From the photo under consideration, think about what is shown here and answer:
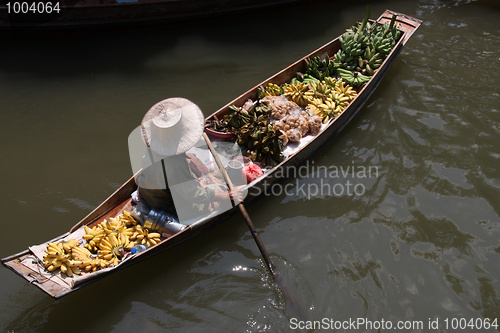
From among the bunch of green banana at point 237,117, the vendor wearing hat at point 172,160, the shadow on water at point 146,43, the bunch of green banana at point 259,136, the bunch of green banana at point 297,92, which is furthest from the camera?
the shadow on water at point 146,43

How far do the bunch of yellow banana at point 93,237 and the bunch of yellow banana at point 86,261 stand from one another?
0.44ft

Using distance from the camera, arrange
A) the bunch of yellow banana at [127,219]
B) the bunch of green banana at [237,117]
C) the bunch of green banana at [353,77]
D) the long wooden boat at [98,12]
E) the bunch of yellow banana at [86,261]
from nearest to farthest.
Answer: the bunch of yellow banana at [86,261]
the bunch of yellow banana at [127,219]
the bunch of green banana at [237,117]
the bunch of green banana at [353,77]
the long wooden boat at [98,12]

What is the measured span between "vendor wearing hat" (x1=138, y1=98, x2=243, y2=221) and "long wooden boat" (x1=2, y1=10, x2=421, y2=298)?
1.41ft

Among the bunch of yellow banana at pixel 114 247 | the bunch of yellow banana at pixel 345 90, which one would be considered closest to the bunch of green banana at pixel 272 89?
the bunch of yellow banana at pixel 345 90

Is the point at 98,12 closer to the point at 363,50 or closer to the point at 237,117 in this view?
the point at 237,117

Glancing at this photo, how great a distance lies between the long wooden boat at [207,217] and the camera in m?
4.34

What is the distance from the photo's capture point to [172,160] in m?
4.58

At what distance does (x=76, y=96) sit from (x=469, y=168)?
27.9 ft

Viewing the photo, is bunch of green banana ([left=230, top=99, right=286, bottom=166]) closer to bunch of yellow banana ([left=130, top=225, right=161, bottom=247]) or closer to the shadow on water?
bunch of yellow banana ([left=130, top=225, right=161, bottom=247])

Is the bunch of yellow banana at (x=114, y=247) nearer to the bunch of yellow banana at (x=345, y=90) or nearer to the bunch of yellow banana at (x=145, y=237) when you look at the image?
the bunch of yellow banana at (x=145, y=237)

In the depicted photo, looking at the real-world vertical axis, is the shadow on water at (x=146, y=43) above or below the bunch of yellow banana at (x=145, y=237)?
above

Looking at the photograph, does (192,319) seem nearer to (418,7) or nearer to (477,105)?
(477,105)

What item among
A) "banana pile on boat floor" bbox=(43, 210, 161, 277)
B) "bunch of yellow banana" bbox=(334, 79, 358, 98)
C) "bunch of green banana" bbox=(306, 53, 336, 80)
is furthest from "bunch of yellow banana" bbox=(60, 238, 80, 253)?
"bunch of green banana" bbox=(306, 53, 336, 80)

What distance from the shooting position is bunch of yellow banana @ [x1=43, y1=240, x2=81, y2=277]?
4.49 meters
